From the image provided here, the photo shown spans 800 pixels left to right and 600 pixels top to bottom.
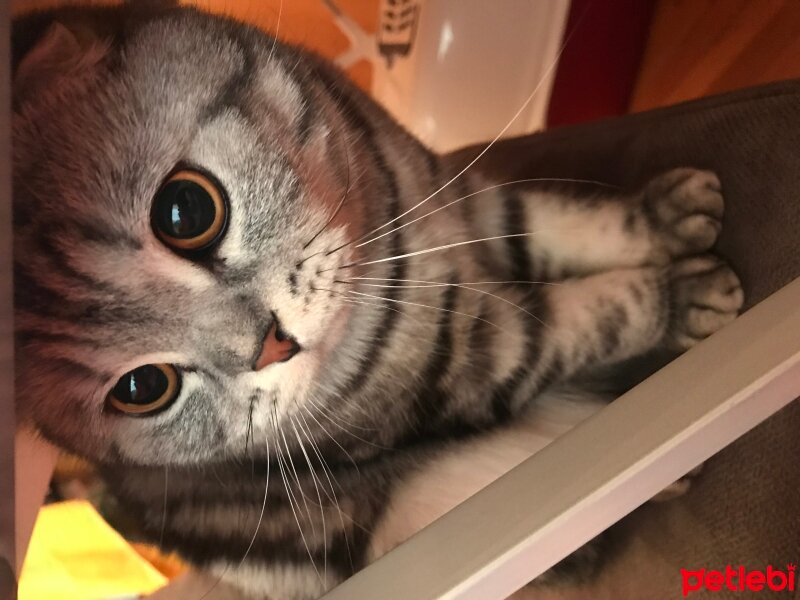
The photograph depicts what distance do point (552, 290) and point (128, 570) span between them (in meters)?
0.93

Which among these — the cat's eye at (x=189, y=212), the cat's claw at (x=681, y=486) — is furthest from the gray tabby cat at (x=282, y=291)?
the cat's claw at (x=681, y=486)

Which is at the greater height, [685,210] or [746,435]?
[685,210]

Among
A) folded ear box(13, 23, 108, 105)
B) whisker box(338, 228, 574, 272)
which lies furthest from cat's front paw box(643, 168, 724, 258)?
folded ear box(13, 23, 108, 105)

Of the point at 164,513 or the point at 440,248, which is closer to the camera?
the point at 440,248

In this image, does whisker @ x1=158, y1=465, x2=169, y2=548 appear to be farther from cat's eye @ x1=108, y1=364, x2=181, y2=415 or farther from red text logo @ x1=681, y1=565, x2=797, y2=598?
red text logo @ x1=681, y1=565, x2=797, y2=598

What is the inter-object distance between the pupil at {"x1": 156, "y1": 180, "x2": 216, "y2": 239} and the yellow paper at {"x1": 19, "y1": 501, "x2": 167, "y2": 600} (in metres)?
0.64

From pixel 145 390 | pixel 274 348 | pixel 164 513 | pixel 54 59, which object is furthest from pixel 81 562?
pixel 54 59

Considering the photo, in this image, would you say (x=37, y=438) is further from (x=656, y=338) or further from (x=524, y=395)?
(x=656, y=338)

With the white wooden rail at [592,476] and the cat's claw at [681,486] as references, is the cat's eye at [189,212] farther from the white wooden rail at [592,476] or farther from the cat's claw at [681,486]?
the cat's claw at [681,486]

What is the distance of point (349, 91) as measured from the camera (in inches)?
33.7

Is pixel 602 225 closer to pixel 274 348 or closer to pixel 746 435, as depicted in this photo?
pixel 746 435

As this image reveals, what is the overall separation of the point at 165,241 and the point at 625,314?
1.72ft

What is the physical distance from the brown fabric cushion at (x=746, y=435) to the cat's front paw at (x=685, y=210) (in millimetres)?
17

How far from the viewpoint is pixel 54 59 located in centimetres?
58
